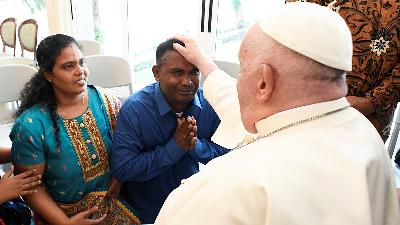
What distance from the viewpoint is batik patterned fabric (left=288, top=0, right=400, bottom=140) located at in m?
1.29

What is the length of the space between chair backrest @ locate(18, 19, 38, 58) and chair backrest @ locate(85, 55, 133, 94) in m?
2.43

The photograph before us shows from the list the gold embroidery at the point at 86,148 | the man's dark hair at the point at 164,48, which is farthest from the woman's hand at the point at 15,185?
the man's dark hair at the point at 164,48

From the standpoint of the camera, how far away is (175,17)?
12.7 feet

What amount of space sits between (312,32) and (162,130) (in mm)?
867

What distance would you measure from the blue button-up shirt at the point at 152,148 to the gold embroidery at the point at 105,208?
0.06 m

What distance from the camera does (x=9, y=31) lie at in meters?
4.90

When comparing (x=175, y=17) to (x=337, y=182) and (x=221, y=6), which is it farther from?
(x=337, y=182)

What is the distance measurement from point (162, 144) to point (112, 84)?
1.27 meters

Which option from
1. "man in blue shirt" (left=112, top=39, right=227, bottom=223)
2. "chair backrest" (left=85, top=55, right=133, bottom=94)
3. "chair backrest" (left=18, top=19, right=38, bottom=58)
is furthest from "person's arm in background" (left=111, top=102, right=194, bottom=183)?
"chair backrest" (left=18, top=19, right=38, bottom=58)

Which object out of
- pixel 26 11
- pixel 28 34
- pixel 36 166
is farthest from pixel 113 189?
pixel 26 11

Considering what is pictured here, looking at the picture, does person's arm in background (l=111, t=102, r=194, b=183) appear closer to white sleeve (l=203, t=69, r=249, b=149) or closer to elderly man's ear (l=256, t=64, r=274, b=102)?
white sleeve (l=203, t=69, r=249, b=149)

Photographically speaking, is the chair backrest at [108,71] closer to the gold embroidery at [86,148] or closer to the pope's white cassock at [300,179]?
the gold embroidery at [86,148]

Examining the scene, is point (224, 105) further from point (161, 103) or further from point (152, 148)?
point (152, 148)

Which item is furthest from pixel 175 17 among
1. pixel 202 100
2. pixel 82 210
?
pixel 82 210
